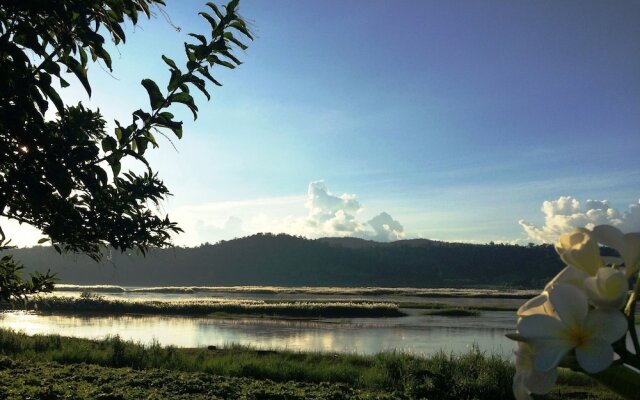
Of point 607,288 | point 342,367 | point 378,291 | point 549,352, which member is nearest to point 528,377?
point 549,352

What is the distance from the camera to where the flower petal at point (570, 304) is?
2.75 ft

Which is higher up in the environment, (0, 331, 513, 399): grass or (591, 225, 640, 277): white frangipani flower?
(591, 225, 640, 277): white frangipani flower

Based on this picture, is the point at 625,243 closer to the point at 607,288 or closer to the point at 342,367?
the point at 607,288

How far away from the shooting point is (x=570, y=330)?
0.86 meters

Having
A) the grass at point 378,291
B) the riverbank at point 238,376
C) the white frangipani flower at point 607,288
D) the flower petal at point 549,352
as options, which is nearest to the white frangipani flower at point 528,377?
the flower petal at point 549,352

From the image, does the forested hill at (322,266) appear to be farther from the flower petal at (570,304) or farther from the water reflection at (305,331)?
the flower petal at (570,304)

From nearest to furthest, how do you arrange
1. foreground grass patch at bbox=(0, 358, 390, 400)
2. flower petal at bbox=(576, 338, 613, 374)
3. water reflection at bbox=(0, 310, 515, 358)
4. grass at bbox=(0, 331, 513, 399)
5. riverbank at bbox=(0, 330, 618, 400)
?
flower petal at bbox=(576, 338, 613, 374), foreground grass patch at bbox=(0, 358, 390, 400), riverbank at bbox=(0, 330, 618, 400), grass at bbox=(0, 331, 513, 399), water reflection at bbox=(0, 310, 515, 358)

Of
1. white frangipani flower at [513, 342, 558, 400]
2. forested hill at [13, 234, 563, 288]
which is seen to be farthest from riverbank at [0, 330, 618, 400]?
forested hill at [13, 234, 563, 288]

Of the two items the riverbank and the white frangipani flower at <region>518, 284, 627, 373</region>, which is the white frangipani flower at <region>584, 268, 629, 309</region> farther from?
the riverbank

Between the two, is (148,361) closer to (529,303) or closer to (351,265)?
(529,303)

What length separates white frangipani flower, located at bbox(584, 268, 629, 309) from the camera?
0.82 metres

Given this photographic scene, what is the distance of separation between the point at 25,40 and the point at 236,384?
1169cm

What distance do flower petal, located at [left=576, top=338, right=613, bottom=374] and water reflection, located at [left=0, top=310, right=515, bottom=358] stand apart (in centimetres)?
2335

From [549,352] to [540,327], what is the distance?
39 millimetres
